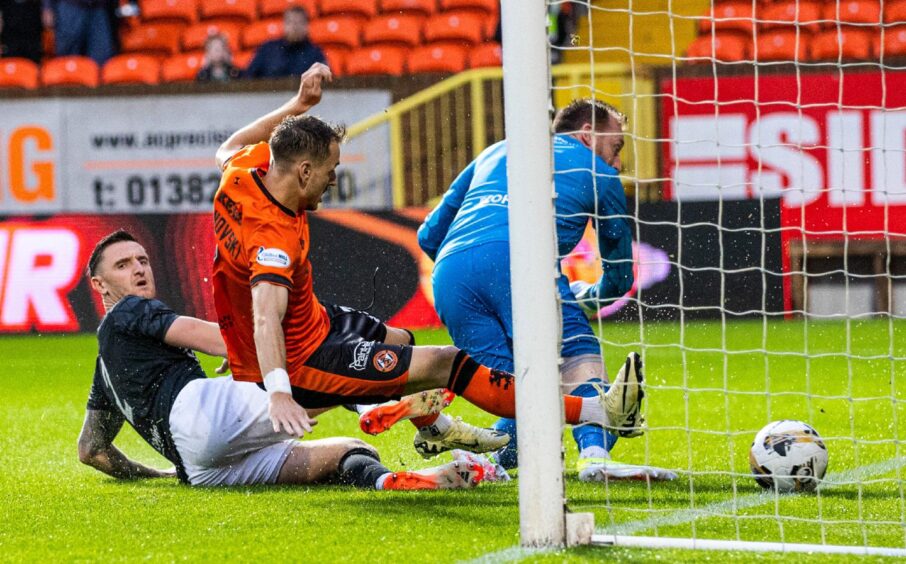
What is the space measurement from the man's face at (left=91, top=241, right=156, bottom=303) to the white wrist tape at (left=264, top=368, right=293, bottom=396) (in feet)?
4.20

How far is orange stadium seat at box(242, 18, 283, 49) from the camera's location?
588 inches

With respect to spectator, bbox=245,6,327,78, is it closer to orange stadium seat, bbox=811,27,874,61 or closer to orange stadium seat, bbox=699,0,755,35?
orange stadium seat, bbox=699,0,755,35

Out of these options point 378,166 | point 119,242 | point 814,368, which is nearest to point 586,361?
point 119,242

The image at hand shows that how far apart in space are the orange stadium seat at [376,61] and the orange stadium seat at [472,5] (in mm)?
1133

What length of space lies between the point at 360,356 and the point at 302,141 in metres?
0.74

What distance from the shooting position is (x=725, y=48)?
46.0 feet

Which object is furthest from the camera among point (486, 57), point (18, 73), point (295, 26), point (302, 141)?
point (18, 73)

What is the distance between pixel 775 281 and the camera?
1128 cm

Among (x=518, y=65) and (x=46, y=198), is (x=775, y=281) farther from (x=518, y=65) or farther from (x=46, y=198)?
(x=518, y=65)

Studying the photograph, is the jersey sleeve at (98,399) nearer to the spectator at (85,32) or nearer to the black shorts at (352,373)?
the black shorts at (352,373)

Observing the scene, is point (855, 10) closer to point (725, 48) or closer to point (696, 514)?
point (725, 48)

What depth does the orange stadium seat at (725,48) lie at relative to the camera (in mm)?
13812

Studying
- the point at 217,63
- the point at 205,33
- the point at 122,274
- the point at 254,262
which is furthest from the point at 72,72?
the point at 254,262

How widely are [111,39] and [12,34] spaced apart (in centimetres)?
121
